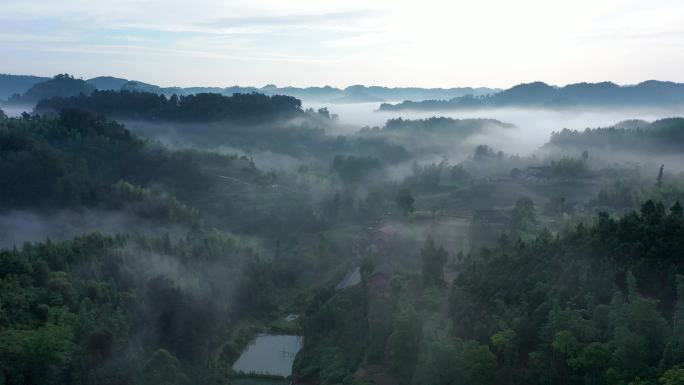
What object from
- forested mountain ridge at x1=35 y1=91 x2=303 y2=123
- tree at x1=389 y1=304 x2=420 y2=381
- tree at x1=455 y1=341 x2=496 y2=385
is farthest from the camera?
forested mountain ridge at x1=35 y1=91 x2=303 y2=123

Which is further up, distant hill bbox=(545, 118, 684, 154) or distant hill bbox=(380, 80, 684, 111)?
distant hill bbox=(380, 80, 684, 111)

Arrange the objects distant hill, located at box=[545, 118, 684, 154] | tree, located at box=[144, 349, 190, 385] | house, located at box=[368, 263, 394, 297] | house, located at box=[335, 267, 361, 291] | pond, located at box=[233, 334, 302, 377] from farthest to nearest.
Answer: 1. distant hill, located at box=[545, 118, 684, 154]
2. house, located at box=[335, 267, 361, 291]
3. house, located at box=[368, 263, 394, 297]
4. pond, located at box=[233, 334, 302, 377]
5. tree, located at box=[144, 349, 190, 385]

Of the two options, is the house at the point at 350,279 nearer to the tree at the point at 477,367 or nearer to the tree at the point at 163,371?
the tree at the point at 163,371

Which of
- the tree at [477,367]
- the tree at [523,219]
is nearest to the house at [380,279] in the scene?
the tree at [477,367]

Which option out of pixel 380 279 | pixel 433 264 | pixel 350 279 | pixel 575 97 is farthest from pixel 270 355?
pixel 575 97

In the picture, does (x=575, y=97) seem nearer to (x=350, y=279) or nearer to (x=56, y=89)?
(x=56, y=89)

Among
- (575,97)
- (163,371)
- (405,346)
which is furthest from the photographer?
(575,97)

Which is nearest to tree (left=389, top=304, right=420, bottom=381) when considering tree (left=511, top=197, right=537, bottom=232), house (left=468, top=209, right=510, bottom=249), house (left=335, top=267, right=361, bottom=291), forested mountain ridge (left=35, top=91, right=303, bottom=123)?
house (left=335, top=267, right=361, bottom=291)

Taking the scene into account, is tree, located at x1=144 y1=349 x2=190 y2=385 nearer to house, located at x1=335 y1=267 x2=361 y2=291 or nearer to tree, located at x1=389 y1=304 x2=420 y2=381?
tree, located at x1=389 y1=304 x2=420 y2=381
